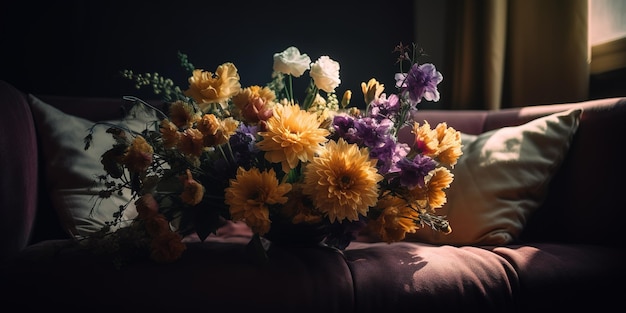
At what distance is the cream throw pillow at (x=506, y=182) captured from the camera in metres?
1.24

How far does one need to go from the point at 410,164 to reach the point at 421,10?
1541 millimetres

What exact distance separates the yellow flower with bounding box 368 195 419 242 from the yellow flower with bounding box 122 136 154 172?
411mm

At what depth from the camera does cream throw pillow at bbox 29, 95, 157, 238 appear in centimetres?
127

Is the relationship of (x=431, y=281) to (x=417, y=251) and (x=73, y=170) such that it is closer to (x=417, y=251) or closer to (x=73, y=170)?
(x=417, y=251)

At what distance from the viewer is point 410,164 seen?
84 cm

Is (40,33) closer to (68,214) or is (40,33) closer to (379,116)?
(68,214)

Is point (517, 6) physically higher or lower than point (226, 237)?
higher

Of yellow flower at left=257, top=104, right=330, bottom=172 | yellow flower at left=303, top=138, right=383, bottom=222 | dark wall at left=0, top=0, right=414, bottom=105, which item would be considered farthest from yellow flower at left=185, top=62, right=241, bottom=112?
dark wall at left=0, top=0, right=414, bottom=105

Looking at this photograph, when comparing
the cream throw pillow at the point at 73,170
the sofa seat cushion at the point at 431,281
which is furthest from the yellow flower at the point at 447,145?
the cream throw pillow at the point at 73,170

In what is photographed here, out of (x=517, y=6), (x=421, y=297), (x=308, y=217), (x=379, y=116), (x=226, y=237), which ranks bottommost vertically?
(x=226, y=237)

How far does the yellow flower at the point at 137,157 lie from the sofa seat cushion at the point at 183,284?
195mm

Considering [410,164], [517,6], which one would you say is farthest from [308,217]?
[517,6]

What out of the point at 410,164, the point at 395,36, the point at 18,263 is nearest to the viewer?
the point at 410,164

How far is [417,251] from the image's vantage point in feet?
3.42
